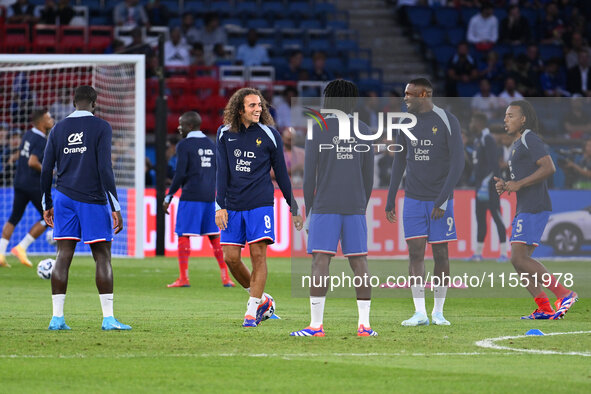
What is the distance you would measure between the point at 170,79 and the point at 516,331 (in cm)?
1640

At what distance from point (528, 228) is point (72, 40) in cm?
1672

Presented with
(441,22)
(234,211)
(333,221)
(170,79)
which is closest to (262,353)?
(333,221)

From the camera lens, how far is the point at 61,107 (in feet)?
75.2

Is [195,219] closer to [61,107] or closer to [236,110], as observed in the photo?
[236,110]

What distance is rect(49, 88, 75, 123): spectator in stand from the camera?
72.9ft

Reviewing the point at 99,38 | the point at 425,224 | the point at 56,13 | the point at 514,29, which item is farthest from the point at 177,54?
the point at 425,224

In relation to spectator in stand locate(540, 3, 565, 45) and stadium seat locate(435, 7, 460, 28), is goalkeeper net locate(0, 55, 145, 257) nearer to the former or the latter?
stadium seat locate(435, 7, 460, 28)

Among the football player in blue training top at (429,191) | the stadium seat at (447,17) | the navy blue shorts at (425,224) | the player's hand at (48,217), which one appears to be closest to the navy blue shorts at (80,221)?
the player's hand at (48,217)

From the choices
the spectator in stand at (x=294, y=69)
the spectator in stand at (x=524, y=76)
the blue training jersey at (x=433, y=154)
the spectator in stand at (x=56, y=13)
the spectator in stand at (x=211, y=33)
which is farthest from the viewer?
the spectator in stand at (x=524, y=76)

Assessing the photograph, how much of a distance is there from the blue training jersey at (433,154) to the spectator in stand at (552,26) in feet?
66.5

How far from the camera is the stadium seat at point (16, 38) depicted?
82.7ft

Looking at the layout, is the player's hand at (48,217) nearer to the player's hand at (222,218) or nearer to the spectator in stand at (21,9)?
the player's hand at (222,218)

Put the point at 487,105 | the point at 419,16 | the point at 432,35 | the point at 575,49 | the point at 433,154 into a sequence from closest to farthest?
the point at 433,154, the point at 487,105, the point at 575,49, the point at 432,35, the point at 419,16

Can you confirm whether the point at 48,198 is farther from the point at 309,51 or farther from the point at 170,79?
the point at 309,51
